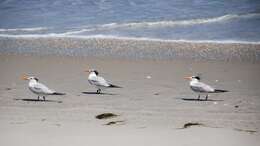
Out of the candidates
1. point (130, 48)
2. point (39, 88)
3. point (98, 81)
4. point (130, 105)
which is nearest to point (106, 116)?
point (130, 105)

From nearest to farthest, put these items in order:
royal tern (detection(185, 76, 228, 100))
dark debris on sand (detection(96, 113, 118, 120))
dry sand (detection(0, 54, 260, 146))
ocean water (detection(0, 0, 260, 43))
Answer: dry sand (detection(0, 54, 260, 146))
dark debris on sand (detection(96, 113, 118, 120))
royal tern (detection(185, 76, 228, 100))
ocean water (detection(0, 0, 260, 43))

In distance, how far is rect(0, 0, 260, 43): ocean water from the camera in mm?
3443

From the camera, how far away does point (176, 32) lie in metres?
3.55

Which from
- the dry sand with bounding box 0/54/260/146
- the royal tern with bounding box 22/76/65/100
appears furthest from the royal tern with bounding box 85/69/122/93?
the royal tern with bounding box 22/76/65/100

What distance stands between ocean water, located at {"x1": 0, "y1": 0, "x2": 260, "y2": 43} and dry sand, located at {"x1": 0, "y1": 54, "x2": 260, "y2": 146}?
0.48ft

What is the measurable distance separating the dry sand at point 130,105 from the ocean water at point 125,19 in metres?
0.15

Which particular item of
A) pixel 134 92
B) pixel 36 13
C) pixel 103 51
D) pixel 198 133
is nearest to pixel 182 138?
pixel 198 133

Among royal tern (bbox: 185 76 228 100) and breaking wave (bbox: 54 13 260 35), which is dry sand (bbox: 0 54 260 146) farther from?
breaking wave (bbox: 54 13 260 35)

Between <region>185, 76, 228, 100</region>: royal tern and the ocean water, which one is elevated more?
the ocean water

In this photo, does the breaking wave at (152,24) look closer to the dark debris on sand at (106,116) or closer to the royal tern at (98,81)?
the royal tern at (98,81)

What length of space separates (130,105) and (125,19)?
24.3 inches

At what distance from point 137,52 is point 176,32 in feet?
0.79

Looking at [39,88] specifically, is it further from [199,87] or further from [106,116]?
[199,87]

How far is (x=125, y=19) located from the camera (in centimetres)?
355
